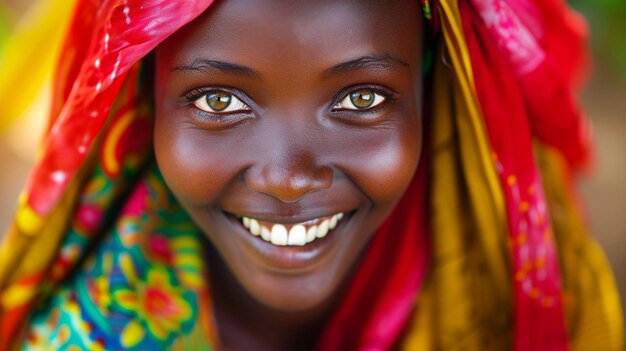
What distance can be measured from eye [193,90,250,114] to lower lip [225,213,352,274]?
184 millimetres

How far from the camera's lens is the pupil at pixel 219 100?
1.13m

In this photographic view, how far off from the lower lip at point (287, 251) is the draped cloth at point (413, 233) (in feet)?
0.60

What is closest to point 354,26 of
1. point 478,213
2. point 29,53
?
point 478,213

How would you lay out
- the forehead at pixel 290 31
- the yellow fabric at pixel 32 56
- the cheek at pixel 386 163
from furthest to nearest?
1. the yellow fabric at pixel 32 56
2. the cheek at pixel 386 163
3. the forehead at pixel 290 31

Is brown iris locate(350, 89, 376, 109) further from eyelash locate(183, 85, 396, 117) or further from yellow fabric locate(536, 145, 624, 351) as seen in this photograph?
yellow fabric locate(536, 145, 624, 351)

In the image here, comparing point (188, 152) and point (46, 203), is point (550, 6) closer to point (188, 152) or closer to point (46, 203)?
point (188, 152)

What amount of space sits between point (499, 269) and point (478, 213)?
0.38 ft

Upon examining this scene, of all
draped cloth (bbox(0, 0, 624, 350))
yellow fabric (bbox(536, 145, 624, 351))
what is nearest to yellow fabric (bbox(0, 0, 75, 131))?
draped cloth (bbox(0, 0, 624, 350))

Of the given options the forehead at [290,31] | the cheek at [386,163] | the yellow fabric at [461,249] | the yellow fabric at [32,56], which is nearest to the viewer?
the forehead at [290,31]

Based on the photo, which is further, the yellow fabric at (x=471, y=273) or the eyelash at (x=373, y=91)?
the yellow fabric at (x=471, y=273)

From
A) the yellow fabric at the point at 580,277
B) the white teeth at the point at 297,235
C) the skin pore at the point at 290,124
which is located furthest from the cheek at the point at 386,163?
the yellow fabric at the point at 580,277

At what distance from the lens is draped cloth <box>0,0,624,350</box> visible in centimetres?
123

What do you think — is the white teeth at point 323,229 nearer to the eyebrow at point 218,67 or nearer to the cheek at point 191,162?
the cheek at point 191,162

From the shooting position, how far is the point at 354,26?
42.2 inches
